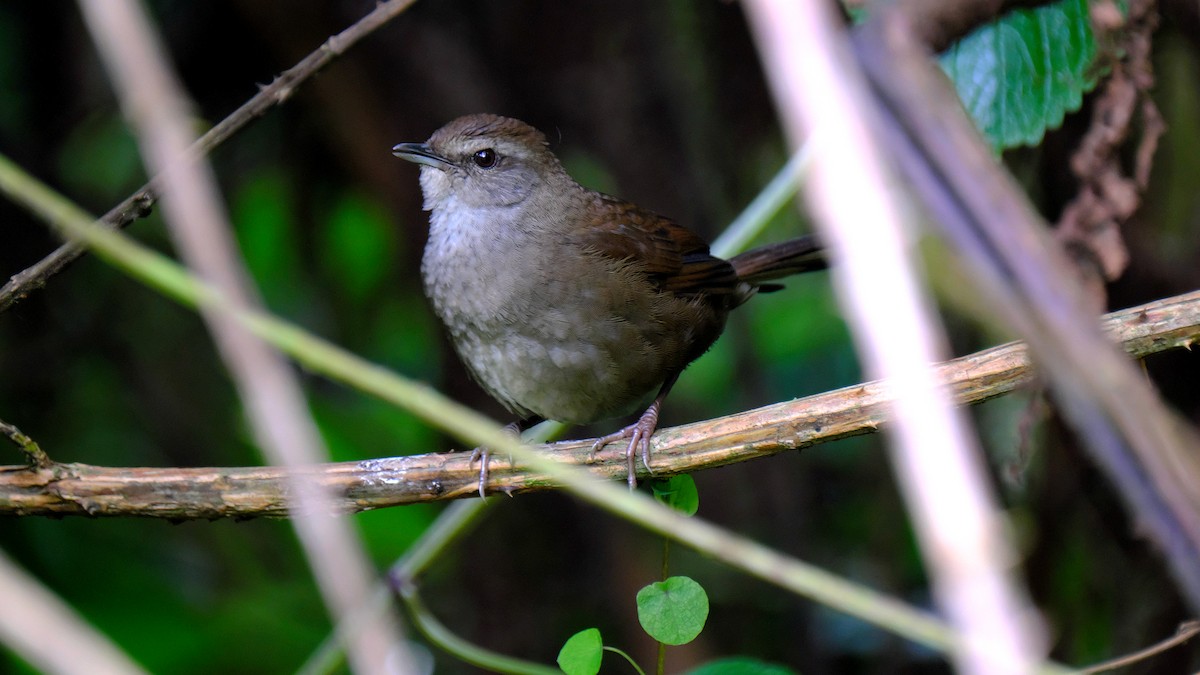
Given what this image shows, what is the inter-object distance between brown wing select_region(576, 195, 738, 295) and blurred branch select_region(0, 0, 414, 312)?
4.31 feet

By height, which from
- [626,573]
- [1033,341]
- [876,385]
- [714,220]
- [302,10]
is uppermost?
[302,10]

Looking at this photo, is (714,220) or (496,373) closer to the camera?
(496,373)

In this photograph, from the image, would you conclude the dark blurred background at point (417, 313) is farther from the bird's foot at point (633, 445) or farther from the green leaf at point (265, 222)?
the bird's foot at point (633, 445)

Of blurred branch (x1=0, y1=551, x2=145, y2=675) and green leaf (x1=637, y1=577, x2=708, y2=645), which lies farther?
green leaf (x1=637, y1=577, x2=708, y2=645)

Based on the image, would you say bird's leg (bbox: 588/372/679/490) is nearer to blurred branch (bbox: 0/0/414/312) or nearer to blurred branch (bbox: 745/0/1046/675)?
blurred branch (bbox: 0/0/414/312)

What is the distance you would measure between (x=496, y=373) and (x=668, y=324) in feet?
2.13

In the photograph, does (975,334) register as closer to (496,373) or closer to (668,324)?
(668,324)

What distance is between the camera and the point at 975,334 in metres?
4.74

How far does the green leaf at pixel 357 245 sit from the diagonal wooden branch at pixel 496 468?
2753mm

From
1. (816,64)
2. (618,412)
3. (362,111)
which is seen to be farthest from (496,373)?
(816,64)

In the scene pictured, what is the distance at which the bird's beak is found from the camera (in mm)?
4059

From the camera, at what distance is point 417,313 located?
582 cm

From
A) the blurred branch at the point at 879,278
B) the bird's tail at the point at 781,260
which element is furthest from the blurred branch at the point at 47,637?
the bird's tail at the point at 781,260

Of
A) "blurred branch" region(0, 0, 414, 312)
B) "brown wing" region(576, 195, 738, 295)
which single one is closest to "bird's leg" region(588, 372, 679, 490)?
"brown wing" region(576, 195, 738, 295)
